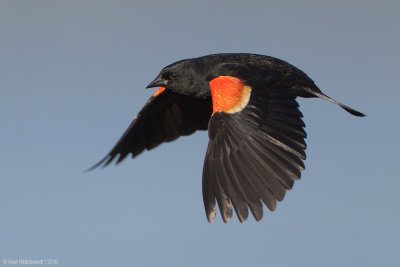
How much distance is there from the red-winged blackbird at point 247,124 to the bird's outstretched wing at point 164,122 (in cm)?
36

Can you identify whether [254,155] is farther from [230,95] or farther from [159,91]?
[159,91]

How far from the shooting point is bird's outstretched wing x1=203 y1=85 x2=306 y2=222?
4.98 meters

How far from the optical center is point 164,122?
23.9 feet

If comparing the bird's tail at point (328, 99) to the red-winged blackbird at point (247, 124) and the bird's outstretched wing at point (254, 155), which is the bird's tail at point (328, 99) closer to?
the red-winged blackbird at point (247, 124)

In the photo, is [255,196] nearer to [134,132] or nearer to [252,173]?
[252,173]

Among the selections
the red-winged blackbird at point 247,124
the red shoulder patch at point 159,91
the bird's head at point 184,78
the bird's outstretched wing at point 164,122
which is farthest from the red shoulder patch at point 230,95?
the bird's outstretched wing at point 164,122

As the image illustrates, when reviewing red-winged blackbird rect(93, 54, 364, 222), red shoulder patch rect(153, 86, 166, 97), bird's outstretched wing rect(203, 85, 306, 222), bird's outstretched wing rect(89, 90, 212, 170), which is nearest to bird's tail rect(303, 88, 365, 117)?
red-winged blackbird rect(93, 54, 364, 222)

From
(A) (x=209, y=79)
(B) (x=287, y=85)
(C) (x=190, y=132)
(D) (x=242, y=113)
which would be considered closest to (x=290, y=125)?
(D) (x=242, y=113)

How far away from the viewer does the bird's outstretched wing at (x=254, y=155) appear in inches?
196

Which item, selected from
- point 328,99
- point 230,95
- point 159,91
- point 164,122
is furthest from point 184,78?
point 328,99

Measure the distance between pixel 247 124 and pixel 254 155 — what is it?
28 centimetres

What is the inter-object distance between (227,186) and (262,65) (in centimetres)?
145

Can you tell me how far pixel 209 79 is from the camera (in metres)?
6.37

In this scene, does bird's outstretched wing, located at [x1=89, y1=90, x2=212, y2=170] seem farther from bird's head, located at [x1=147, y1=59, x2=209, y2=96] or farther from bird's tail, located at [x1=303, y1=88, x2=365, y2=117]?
bird's tail, located at [x1=303, y1=88, x2=365, y2=117]
